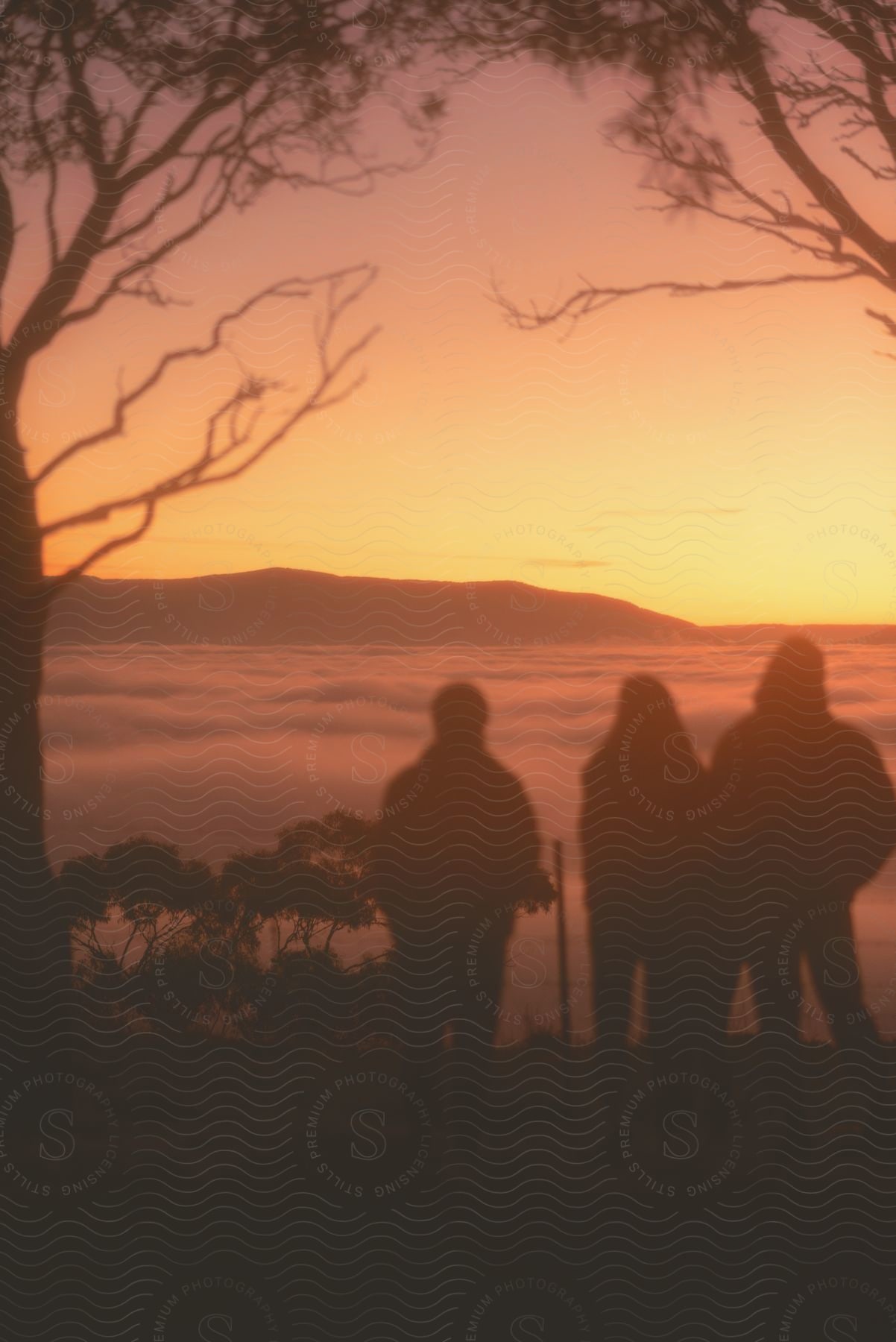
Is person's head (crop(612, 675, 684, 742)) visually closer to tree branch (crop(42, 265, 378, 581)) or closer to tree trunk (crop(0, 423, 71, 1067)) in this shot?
tree branch (crop(42, 265, 378, 581))

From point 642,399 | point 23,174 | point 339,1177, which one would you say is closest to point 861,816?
point 642,399

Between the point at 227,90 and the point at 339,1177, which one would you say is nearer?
the point at 339,1177

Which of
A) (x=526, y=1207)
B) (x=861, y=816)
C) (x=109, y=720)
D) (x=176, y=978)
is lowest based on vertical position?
(x=526, y=1207)

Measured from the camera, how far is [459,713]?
208 centimetres

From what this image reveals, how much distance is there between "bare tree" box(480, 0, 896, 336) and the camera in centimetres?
216

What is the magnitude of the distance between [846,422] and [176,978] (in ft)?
5.70

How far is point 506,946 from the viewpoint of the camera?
2072mm

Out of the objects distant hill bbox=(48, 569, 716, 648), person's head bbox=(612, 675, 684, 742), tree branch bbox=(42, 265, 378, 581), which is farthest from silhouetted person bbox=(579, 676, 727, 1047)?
tree branch bbox=(42, 265, 378, 581)

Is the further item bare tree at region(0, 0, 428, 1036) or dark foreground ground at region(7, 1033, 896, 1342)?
bare tree at region(0, 0, 428, 1036)

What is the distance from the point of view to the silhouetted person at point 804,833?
2.09 m

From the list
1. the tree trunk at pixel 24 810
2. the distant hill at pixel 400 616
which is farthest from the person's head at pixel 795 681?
the tree trunk at pixel 24 810

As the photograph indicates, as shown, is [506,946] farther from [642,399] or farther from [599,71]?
[599,71]

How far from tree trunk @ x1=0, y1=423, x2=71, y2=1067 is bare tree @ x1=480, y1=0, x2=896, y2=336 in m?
1.10

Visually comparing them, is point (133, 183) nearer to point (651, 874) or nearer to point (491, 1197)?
point (651, 874)
